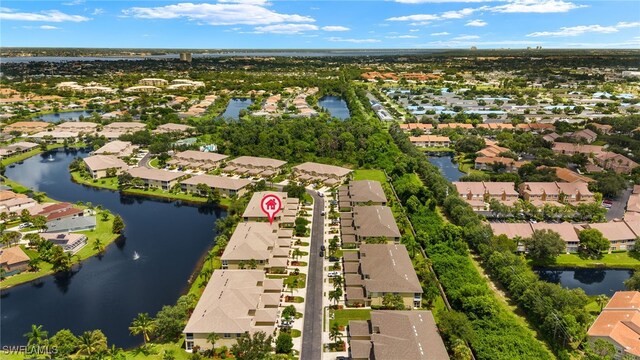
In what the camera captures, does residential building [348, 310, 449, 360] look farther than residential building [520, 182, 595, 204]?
No

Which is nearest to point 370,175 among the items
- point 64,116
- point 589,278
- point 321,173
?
point 321,173

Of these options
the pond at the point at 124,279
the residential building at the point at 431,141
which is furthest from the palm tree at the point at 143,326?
the residential building at the point at 431,141

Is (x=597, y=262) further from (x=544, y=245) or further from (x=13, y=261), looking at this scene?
(x=13, y=261)

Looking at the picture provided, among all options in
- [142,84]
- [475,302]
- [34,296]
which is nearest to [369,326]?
[475,302]

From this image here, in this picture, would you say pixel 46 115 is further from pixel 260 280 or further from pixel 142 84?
pixel 260 280

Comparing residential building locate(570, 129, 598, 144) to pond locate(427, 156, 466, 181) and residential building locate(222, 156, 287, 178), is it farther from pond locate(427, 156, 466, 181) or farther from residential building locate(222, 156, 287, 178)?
residential building locate(222, 156, 287, 178)

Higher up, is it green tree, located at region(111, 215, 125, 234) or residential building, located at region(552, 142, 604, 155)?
residential building, located at region(552, 142, 604, 155)

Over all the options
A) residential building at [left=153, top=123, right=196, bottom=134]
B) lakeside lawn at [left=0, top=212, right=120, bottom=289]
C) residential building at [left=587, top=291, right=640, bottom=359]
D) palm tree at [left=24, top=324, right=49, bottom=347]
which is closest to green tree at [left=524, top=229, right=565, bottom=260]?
residential building at [left=587, top=291, right=640, bottom=359]
